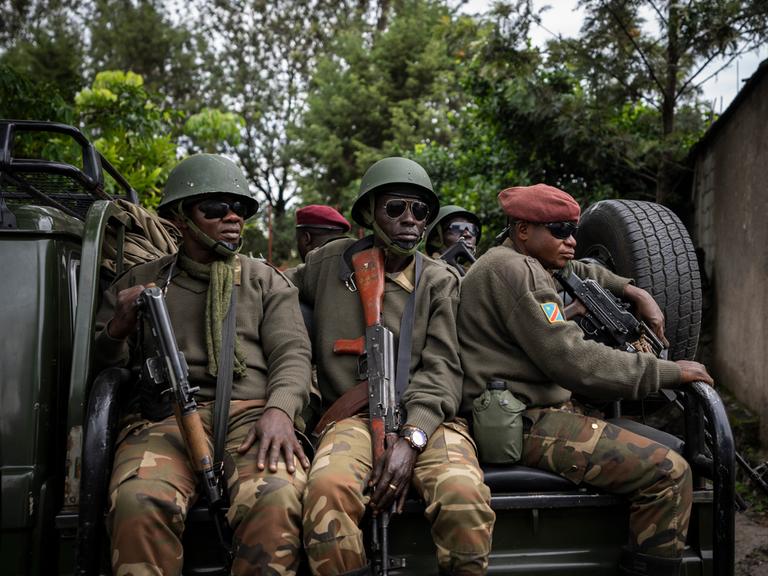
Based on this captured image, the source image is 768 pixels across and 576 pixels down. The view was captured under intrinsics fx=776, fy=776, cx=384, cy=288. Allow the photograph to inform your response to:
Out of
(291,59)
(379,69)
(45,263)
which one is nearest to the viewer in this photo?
(45,263)

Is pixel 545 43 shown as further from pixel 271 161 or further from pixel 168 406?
pixel 271 161

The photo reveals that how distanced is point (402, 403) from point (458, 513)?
60 cm

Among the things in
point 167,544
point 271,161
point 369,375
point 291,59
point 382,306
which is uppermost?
point 291,59

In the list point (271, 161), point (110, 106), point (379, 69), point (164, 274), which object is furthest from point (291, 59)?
point (164, 274)

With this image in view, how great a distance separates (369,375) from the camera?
3.21 m

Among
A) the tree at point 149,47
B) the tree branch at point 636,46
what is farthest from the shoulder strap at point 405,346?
the tree at point 149,47

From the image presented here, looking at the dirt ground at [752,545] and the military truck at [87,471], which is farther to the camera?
the dirt ground at [752,545]

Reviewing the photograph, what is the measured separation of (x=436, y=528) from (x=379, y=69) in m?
20.4

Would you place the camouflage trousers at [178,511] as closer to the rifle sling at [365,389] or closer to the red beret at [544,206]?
the rifle sling at [365,389]

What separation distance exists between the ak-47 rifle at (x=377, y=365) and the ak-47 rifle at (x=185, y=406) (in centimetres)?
56

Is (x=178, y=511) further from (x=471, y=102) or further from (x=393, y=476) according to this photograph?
(x=471, y=102)

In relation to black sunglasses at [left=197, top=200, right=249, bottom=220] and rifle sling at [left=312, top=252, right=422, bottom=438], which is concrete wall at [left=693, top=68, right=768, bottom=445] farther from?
black sunglasses at [left=197, top=200, right=249, bottom=220]

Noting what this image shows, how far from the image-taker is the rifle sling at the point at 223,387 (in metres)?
3.02

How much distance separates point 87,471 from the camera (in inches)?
106
